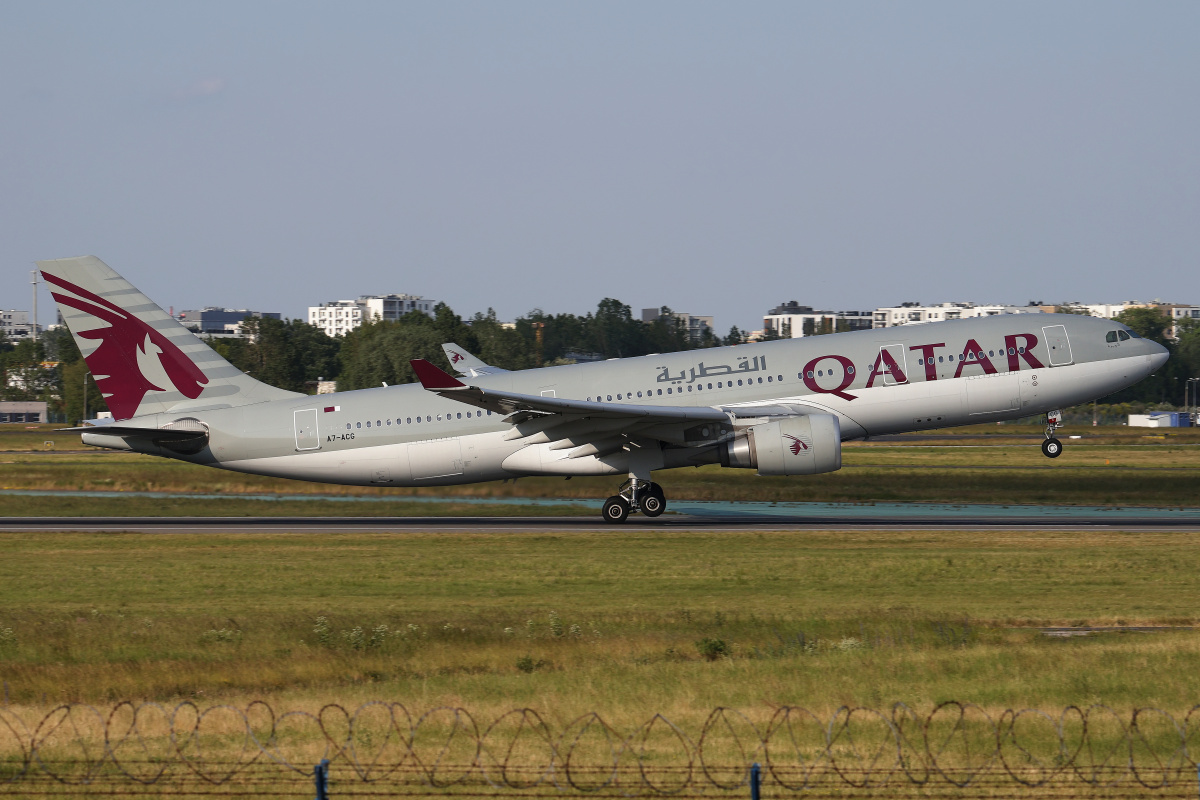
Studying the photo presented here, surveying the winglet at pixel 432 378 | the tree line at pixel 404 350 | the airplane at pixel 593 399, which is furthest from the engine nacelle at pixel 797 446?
the tree line at pixel 404 350

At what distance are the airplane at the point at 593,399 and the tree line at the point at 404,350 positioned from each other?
136 ft

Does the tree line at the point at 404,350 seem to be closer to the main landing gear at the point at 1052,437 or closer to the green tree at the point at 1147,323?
the green tree at the point at 1147,323

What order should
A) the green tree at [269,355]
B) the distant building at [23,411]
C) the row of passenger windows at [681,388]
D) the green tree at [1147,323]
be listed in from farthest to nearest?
the distant building at [23,411] → the green tree at [1147,323] → the green tree at [269,355] → the row of passenger windows at [681,388]

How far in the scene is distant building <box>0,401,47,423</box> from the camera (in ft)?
513

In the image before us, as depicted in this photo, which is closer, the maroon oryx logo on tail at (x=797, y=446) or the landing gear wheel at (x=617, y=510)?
the maroon oryx logo on tail at (x=797, y=446)

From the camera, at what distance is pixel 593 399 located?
115 feet

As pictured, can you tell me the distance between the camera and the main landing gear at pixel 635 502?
35219mm

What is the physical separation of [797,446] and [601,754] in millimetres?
20308

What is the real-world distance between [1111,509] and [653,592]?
2224 cm

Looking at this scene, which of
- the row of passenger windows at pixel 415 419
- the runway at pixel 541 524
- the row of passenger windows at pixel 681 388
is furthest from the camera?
the row of passenger windows at pixel 415 419

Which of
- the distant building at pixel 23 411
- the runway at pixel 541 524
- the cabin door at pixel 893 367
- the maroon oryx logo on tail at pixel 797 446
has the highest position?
the distant building at pixel 23 411

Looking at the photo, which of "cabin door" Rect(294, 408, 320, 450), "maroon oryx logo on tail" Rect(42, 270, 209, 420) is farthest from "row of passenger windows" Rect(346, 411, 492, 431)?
"maroon oryx logo on tail" Rect(42, 270, 209, 420)

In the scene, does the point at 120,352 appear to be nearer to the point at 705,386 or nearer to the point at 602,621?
the point at 705,386

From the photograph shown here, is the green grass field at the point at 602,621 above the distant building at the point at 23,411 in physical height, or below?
below
